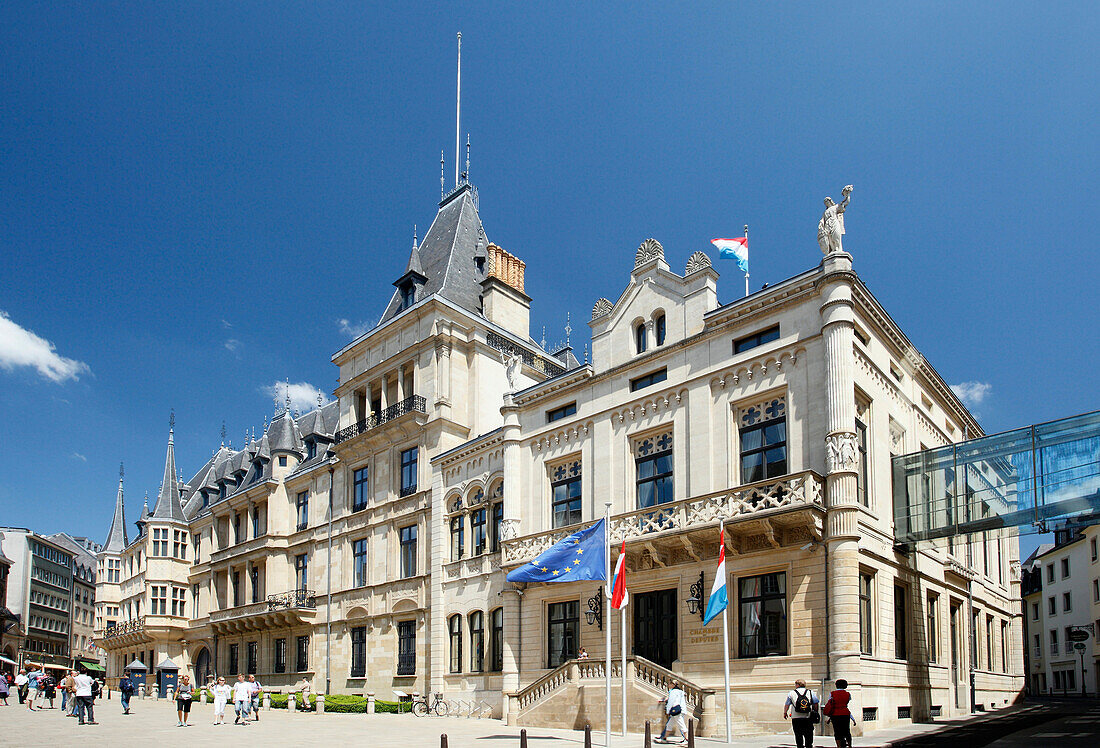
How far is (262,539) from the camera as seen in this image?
163 ft

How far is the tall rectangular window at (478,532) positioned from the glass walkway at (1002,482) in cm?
1556

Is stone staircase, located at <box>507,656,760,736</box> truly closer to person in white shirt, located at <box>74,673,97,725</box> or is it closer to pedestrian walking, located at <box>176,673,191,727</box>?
pedestrian walking, located at <box>176,673,191,727</box>

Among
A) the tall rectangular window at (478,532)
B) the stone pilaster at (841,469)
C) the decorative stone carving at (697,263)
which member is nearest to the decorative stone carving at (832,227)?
the stone pilaster at (841,469)

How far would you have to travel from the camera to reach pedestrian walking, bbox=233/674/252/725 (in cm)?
3000


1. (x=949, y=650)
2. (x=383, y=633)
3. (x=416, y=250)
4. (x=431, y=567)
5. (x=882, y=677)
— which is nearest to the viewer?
(x=882, y=677)

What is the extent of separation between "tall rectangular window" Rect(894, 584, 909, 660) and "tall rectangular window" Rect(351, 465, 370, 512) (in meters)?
25.1

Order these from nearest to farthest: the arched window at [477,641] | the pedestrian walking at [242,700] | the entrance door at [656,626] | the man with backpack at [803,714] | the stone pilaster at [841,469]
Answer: the man with backpack at [803,714]
the stone pilaster at [841,469]
the entrance door at [656,626]
the pedestrian walking at [242,700]
the arched window at [477,641]

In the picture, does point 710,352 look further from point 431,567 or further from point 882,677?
point 431,567

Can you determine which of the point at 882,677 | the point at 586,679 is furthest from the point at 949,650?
the point at 586,679

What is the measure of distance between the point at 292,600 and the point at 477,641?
15.4 m

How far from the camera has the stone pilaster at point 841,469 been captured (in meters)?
21.9

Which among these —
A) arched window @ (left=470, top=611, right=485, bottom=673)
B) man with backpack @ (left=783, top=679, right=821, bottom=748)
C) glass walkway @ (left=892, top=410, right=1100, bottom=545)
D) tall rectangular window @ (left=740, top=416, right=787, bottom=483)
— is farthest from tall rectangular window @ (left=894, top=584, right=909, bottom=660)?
arched window @ (left=470, top=611, right=485, bottom=673)

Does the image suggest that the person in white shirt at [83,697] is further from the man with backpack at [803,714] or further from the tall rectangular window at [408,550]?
the man with backpack at [803,714]

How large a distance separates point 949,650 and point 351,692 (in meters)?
25.2
